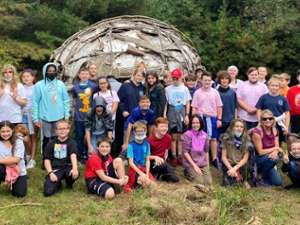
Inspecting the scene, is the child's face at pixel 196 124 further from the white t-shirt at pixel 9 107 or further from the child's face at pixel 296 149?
the white t-shirt at pixel 9 107

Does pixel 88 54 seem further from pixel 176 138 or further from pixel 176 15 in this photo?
pixel 176 15

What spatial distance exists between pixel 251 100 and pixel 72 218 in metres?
3.83

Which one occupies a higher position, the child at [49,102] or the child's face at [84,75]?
the child's face at [84,75]

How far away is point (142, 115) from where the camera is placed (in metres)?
8.05

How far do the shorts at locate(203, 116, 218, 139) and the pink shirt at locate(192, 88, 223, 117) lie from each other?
7cm

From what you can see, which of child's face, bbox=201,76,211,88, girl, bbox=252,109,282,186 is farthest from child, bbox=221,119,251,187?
child's face, bbox=201,76,211,88

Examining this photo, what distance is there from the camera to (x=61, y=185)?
734 centimetres

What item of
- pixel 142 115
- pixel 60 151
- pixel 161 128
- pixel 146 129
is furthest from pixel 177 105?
pixel 60 151

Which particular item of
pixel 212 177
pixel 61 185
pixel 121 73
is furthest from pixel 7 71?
pixel 212 177

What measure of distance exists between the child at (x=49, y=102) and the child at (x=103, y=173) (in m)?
1.16

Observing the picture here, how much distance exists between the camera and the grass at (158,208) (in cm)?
588

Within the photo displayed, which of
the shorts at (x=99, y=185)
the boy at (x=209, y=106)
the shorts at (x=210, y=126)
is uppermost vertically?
the boy at (x=209, y=106)

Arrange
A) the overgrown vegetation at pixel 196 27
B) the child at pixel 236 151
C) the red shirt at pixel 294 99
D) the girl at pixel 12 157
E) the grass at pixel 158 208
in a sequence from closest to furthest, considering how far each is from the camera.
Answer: the grass at pixel 158 208 → the girl at pixel 12 157 → the child at pixel 236 151 → the red shirt at pixel 294 99 → the overgrown vegetation at pixel 196 27

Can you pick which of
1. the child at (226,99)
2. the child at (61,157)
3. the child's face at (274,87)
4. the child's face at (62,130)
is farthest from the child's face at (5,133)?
the child's face at (274,87)
